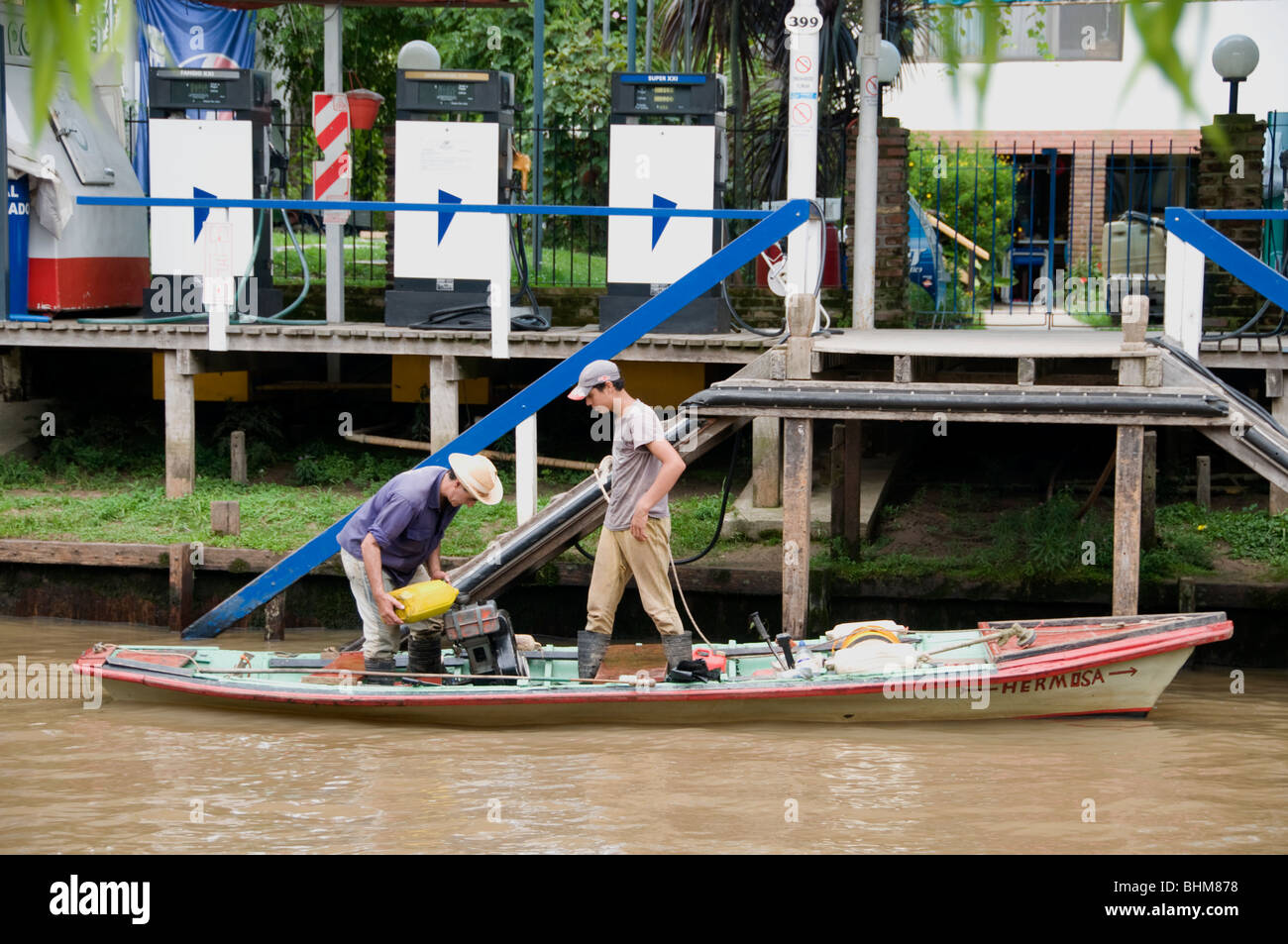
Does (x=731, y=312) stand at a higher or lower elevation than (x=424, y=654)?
higher

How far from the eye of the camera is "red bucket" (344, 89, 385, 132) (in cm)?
1373

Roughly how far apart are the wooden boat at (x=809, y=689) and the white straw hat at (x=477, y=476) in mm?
1119

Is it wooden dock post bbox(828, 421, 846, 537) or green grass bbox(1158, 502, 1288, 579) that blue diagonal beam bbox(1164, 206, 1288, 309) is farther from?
wooden dock post bbox(828, 421, 846, 537)

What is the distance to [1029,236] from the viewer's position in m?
17.7

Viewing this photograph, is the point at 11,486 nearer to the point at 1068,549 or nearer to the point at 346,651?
the point at 346,651

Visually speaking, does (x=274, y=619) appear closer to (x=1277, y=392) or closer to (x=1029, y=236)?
(x=1277, y=392)

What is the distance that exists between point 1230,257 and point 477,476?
479cm

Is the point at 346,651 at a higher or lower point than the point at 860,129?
lower

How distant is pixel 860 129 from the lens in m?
12.4

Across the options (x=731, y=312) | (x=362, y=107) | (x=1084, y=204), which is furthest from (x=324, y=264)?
(x=1084, y=204)

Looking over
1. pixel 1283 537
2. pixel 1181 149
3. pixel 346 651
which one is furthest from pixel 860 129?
pixel 1181 149

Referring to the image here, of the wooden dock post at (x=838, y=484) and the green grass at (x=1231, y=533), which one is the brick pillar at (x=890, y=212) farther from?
the green grass at (x=1231, y=533)

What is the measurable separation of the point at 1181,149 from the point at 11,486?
1627cm
